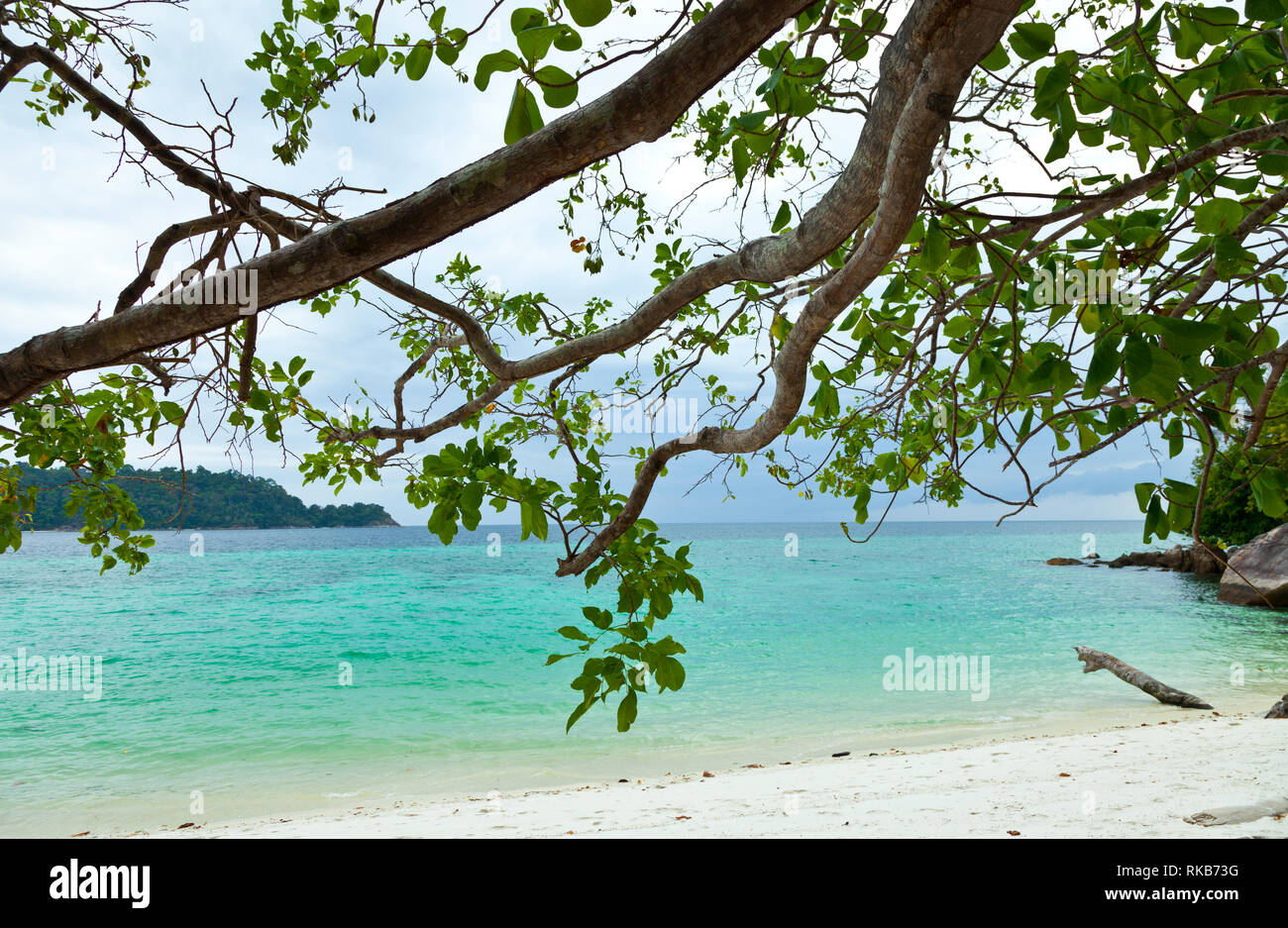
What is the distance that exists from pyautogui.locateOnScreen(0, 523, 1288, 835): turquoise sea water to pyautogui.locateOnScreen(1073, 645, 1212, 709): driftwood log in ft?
0.85

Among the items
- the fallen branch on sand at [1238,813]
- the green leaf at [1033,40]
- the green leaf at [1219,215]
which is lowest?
the fallen branch on sand at [1238,813]

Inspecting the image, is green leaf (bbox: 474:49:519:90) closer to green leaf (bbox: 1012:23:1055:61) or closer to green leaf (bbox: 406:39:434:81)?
green leaf (bbox: 406:39:434:81)

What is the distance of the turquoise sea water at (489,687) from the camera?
29.1 feet

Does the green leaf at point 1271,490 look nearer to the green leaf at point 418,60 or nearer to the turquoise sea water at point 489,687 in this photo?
the green leaf at point 418,60

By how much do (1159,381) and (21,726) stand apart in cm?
1630

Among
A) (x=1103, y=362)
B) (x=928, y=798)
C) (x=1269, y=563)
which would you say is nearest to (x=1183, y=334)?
(x=1103, y=362)

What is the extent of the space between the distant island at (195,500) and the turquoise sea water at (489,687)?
350 centimetres

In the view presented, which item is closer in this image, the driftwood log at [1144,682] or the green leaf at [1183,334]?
the green leaf at [1183,334]

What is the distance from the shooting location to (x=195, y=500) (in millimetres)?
20031

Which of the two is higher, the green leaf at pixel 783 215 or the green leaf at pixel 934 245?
the green leaf at pixel 783 215

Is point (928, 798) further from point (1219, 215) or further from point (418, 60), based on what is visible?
point (418, 60)

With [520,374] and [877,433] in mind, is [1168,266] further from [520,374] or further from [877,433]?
[877,433]

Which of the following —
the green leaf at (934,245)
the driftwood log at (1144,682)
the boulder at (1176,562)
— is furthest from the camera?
the boulder at (1176,562)

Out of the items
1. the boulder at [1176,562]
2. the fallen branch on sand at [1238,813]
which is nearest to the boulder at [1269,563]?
the boulder at [1176,562]
